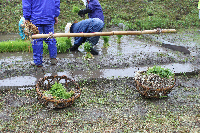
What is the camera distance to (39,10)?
5332 millimetres

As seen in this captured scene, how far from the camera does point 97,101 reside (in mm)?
4340

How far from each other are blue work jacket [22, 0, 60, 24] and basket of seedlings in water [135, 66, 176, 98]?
8.49 ft

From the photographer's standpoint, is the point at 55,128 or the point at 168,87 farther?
the point at 168,87

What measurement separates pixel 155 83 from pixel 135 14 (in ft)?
26.8

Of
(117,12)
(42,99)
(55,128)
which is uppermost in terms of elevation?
(117,12)

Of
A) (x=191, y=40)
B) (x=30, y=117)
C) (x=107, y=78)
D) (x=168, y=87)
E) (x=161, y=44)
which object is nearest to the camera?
(x=30, y=117)

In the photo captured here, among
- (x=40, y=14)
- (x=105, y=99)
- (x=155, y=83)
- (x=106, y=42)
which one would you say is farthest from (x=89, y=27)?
(x=155, y=83)

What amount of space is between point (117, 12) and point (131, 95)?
312 inches

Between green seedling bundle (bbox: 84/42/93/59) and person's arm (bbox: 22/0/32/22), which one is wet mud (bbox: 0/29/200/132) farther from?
person's arm (bbox: 22/0/32/22)

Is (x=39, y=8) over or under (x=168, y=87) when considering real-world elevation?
over

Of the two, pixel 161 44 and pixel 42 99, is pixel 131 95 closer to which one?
pixel 42 99

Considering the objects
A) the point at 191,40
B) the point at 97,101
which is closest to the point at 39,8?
the point at 97,101

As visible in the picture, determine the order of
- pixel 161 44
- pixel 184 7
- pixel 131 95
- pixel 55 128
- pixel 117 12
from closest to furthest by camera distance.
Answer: pixel 55 128 → pixel 131 95 → pixel 161 44 → pixel 117 12 → pixel 184 7

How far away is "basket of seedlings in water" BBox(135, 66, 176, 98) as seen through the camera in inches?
165
